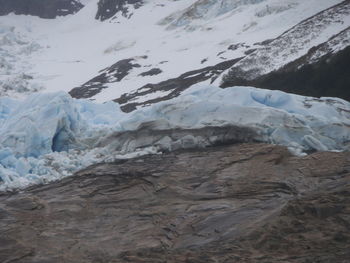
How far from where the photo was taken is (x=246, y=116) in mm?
9594

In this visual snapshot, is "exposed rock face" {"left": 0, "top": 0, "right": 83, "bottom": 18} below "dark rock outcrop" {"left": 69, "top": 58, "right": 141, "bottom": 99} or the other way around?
the other way around

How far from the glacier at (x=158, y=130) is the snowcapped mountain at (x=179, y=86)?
0.02 metres

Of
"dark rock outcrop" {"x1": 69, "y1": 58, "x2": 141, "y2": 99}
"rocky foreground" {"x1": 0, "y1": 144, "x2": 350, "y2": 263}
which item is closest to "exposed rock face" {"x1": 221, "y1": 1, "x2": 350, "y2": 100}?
"rocky foreground" {"x1": 0, "y1": 144, "x2": 350, "y2": 263}

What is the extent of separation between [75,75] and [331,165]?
40185 millimetres

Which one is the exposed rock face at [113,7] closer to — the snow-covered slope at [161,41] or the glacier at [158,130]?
the snow-covered slope at [161,41]

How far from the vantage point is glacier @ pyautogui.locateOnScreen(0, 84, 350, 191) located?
9.28m

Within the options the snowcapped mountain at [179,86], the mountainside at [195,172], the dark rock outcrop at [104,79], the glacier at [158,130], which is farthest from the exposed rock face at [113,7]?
the glacier at [158,130]

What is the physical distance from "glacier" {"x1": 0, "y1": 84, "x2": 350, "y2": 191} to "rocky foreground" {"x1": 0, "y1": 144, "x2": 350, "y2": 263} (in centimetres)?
64

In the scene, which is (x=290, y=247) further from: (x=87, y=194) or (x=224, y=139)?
(x=224, y=139)

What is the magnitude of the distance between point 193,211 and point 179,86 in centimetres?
2509

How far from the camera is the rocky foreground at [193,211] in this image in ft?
16.9

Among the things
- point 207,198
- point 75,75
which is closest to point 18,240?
point 207,198

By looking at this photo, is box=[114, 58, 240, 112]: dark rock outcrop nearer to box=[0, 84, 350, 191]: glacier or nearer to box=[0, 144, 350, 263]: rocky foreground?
box=[0, 84, 350, 191]: glacier

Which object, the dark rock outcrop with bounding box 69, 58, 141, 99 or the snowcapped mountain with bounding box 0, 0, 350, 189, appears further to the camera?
the dark rock outcrop with bounding box 69, 58, 141, 99
